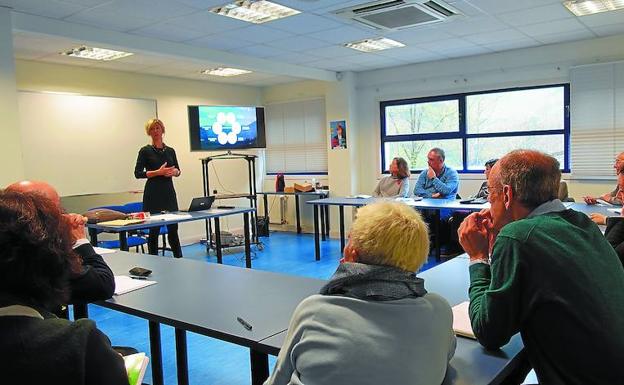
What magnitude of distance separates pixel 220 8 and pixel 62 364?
3741mm

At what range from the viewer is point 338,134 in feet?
25.2

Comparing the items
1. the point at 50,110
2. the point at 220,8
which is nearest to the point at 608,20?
the point at 220,8

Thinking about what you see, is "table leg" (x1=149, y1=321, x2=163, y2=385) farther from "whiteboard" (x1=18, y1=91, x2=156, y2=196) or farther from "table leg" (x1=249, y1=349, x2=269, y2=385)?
"whiteboard" (x1=18, y1=91, x2=156, y2=196)

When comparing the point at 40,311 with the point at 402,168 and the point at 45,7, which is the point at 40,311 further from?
the point at 402,168

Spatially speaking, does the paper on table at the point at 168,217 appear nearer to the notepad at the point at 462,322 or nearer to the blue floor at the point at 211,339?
the blue floor at the point at 211,339

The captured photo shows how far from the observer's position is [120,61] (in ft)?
19.6

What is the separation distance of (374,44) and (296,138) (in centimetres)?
290

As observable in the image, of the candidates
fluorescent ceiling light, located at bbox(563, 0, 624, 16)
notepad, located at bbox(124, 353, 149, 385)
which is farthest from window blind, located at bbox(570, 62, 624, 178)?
notepad, located at bbox(124, 353, 149, 385)

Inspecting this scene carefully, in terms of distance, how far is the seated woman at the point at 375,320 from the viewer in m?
1.07

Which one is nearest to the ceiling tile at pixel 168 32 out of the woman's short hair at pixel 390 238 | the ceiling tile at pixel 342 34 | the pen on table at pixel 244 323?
the ceiling tile at pixel 342 34

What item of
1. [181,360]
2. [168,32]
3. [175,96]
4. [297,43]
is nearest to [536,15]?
[297,43]

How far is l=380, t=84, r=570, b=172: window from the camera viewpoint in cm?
625

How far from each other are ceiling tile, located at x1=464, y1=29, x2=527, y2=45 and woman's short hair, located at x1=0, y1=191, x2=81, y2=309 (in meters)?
5.22

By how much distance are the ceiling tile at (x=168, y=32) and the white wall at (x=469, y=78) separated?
10.9 feet
